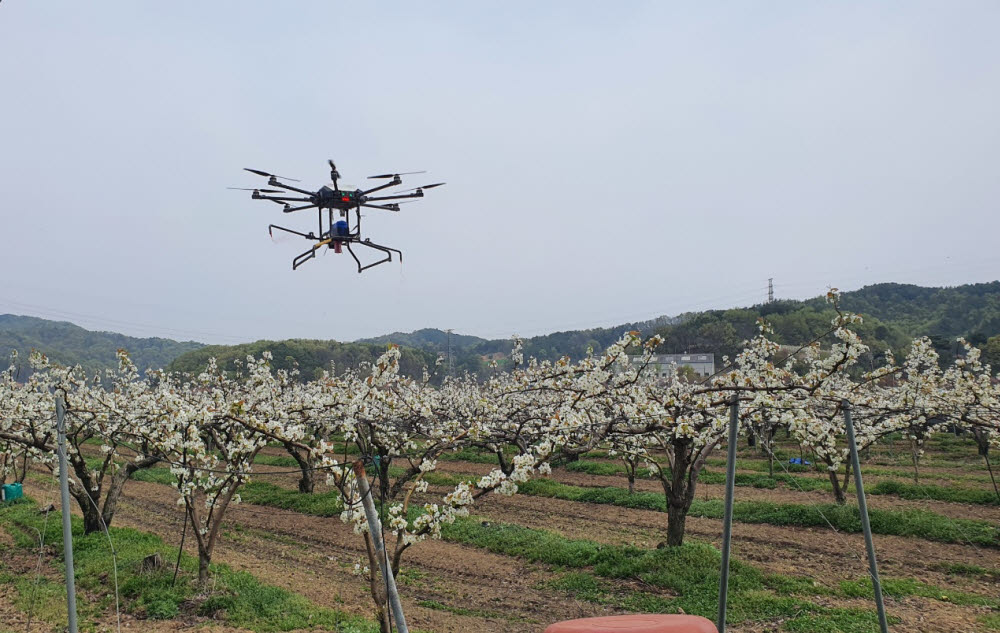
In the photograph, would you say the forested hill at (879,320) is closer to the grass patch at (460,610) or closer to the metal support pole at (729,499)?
the grass patch at (460,610)


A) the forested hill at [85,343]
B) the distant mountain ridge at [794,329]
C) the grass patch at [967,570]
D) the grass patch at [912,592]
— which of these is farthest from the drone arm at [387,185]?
the forested hill at [85,343]

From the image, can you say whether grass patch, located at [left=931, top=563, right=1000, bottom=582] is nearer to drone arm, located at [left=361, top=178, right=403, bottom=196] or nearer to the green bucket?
drone arm, located at [left=361, top=178, right=403, bottom=196]

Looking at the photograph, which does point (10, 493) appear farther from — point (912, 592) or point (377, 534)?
point (912, 592)

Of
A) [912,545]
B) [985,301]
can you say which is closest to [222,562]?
[912,545]

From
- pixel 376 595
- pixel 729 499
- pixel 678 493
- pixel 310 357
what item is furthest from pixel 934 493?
pixel 310 357

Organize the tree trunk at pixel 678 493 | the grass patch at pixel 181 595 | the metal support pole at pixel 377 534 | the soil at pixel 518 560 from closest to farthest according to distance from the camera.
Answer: the metal support pole at pixel 377 534
the grass patch at pixel 181 595
the soil at pixel 518 560
the tree trunk at pixel 678 493

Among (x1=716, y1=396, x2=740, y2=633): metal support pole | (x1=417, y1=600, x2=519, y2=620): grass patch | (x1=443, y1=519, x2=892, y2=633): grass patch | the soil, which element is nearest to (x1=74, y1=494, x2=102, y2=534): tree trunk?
the soil

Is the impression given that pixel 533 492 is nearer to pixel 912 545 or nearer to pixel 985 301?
pixel 912 545
